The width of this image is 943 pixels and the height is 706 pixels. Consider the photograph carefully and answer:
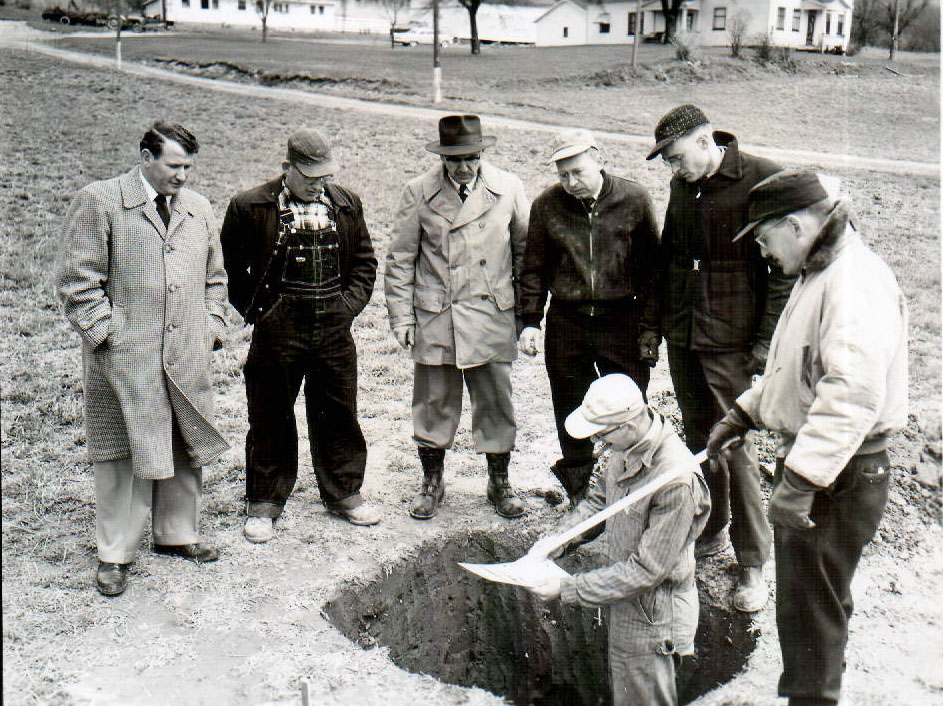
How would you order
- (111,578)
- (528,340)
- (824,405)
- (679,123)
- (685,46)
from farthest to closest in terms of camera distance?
(685,46), (528,340), (111,578), (679,123), (824,405)

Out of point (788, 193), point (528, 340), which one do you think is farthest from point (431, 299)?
point (788, 193)

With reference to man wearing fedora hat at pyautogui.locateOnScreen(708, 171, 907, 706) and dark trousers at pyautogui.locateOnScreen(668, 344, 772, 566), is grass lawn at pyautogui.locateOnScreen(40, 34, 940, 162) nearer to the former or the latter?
dark trousers at pyautogui.locateOnScreen(668, 344, 772, 566)

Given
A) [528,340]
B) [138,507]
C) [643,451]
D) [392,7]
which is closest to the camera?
[643,451]

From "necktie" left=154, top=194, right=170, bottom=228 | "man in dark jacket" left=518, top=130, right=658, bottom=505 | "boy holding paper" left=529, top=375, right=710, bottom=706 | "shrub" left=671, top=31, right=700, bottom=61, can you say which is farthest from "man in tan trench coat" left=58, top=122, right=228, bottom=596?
"shrub" left=671, top=31, right=700, bottom=61

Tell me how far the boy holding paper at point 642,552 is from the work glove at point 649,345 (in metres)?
1.17

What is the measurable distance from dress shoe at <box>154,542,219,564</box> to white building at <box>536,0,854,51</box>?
2290 cm

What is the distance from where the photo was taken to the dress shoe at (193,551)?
445 cm

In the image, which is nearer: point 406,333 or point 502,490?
point 406,333

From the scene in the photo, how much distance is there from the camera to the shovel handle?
3.00 metres

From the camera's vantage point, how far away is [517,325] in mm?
4789

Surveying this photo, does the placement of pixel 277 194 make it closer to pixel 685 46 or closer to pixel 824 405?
pixel 824 405

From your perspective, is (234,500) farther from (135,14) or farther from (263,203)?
(135,14)

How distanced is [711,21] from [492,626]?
1470 inches

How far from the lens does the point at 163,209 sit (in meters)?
3.99
